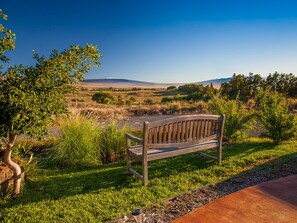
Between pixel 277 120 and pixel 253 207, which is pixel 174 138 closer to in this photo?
pixel 253 207

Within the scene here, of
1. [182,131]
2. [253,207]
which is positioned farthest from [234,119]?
[253,207]

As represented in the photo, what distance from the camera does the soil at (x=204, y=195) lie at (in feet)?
10.6

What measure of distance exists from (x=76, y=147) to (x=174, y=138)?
2170mm

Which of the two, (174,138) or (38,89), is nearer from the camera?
(38,89)

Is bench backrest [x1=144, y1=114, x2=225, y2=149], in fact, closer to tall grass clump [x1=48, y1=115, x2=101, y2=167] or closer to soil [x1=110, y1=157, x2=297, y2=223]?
soil [x1=110, y1=157, x2=297, y2=223]

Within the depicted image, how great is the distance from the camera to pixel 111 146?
609cm

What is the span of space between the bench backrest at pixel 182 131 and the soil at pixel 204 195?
→ 2.95 feet

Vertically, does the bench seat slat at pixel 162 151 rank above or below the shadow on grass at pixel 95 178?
above

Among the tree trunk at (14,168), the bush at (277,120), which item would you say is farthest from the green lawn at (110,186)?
the bush at (277,120)

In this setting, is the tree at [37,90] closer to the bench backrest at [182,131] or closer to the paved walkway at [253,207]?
the bench backrest at [182,131]

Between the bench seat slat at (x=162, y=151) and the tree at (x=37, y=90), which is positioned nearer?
the tree at (x=37, y=90)

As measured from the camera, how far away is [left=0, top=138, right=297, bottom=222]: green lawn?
135 inches

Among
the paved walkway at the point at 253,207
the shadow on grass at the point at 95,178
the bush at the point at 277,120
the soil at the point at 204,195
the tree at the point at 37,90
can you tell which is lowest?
the shadow on grass at the point at 95,178

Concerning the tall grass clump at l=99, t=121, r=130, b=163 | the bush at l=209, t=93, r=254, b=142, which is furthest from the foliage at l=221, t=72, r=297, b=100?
the tall grass clump at l=99, t=121, r=130, b=163
